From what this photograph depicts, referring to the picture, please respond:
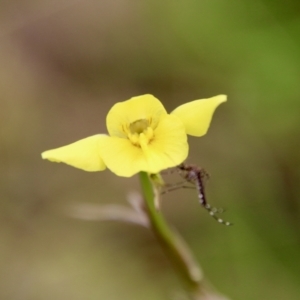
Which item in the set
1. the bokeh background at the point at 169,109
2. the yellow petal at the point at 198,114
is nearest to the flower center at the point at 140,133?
the yellow petal at the point at 198,114

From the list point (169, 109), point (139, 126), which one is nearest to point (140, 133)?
point (139, 126)

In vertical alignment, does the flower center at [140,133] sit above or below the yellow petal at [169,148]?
above

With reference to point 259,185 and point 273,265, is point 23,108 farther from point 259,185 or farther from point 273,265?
point 273,265

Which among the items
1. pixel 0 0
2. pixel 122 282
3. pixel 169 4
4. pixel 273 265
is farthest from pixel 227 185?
pixel 0 0

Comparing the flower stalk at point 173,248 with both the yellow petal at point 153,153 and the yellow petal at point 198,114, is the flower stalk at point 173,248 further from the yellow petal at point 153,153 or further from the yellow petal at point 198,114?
the yellow petal at point 198,114

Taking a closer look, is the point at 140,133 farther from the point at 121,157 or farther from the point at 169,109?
the point at 169,109

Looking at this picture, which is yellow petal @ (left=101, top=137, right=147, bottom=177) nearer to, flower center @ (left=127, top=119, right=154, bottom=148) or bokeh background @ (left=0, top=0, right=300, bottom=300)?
flower center @ (left=127, top=119, right=154, bottom=148)

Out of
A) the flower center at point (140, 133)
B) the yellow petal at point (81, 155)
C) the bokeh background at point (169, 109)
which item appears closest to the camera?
the yellow petal at point (81, 155)
